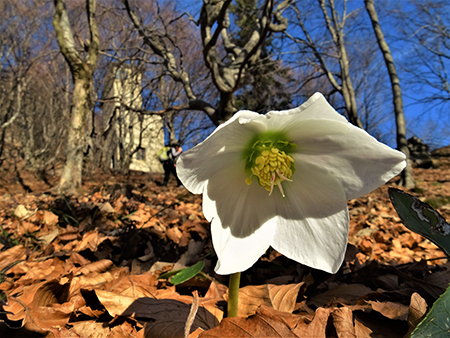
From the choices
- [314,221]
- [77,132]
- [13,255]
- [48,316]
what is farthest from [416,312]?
[77,132]

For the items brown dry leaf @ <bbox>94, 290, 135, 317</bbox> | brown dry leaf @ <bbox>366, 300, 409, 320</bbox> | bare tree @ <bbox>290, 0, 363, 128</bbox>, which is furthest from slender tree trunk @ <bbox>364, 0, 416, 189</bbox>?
brown dry leaf @ <bbox>94, 290, 135, 317</bbox>

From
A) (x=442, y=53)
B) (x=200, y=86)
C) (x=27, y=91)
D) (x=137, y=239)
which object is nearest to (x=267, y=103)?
(x=200, y=86)

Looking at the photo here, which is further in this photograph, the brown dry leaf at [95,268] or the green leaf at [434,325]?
the brown dry leaf at [95,268]

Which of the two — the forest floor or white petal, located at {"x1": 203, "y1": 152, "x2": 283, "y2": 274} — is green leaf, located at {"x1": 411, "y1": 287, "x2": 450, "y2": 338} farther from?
white petal, located at {"x1": 203, "y1": 152, "x2": 283, "y2": 274}

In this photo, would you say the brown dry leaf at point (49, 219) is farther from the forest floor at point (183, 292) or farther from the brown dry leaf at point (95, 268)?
the brown dry leaf at point (95, 268)

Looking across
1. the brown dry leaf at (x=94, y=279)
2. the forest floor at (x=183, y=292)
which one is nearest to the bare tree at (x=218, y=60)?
the forest floor at (x=183, y=292)

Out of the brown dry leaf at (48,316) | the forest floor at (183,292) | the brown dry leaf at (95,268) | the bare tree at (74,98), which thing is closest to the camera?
the forest floor at (183,292)

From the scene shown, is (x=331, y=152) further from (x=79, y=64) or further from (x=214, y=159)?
(x=79, y=64)
